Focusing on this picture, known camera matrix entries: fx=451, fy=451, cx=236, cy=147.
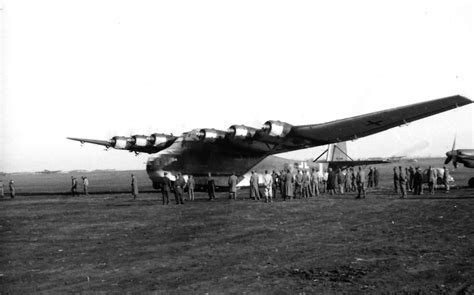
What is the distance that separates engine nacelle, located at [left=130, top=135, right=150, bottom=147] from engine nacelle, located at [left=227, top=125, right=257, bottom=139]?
8176mm

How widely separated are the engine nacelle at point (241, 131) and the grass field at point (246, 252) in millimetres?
8113

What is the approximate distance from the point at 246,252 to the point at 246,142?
15437 millimetres

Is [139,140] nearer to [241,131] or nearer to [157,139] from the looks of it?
[157,139]

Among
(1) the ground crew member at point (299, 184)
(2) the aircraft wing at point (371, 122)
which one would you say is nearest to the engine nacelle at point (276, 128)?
(2) the aircraft wing at point (371, 122)

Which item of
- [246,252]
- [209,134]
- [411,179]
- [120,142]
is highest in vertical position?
[120,142]

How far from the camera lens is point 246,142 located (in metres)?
23.9

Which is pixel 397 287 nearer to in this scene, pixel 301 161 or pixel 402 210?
pixel 402 210

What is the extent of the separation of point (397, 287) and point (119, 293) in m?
3.73

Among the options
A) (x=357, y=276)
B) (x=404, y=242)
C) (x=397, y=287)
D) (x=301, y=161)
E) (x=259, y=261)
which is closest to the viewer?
(x=397, y=287)

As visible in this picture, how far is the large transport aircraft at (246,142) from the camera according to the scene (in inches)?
816

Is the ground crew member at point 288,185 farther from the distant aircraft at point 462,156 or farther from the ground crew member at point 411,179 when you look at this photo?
the distant aircraft at point 462,156

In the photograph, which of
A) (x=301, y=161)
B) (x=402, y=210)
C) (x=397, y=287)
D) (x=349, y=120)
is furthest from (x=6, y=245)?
(x=301, y=161)

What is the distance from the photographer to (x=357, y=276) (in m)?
6.61

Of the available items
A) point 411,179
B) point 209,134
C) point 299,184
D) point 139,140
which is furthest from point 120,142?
point 411,179
